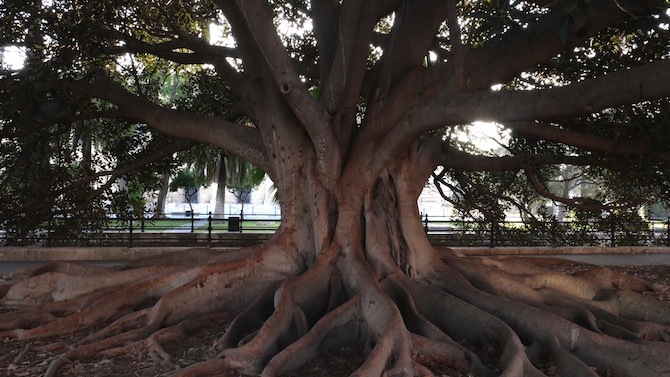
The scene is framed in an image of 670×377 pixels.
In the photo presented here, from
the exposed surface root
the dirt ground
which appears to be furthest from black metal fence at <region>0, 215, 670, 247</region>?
the dirt ground

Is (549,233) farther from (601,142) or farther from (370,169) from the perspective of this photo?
(370,169)

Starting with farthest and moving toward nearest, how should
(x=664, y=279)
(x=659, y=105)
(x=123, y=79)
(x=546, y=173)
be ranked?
1. (x=546, y=173)
2. (x=123, y=79)
3. (x=664, y=279)
4. (x=659, y=105)

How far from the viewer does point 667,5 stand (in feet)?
13.8

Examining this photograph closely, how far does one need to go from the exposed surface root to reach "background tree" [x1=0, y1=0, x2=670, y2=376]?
2 centimetres

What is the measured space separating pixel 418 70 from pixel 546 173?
6116 mm

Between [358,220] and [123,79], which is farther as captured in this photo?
[123,79]

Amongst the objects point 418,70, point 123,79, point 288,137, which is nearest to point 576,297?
point 418,70

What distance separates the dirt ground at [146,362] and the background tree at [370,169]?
101mm

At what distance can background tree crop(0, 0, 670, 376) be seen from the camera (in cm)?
445

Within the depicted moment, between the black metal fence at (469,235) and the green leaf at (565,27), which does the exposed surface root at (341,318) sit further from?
the black metal fence at (469,235)

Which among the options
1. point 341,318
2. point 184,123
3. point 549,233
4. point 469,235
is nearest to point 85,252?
point 184,123

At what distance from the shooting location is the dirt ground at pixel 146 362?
4.36 metres

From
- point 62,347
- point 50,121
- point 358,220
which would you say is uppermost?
point 50,121

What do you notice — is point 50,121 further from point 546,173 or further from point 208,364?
point 546,173
